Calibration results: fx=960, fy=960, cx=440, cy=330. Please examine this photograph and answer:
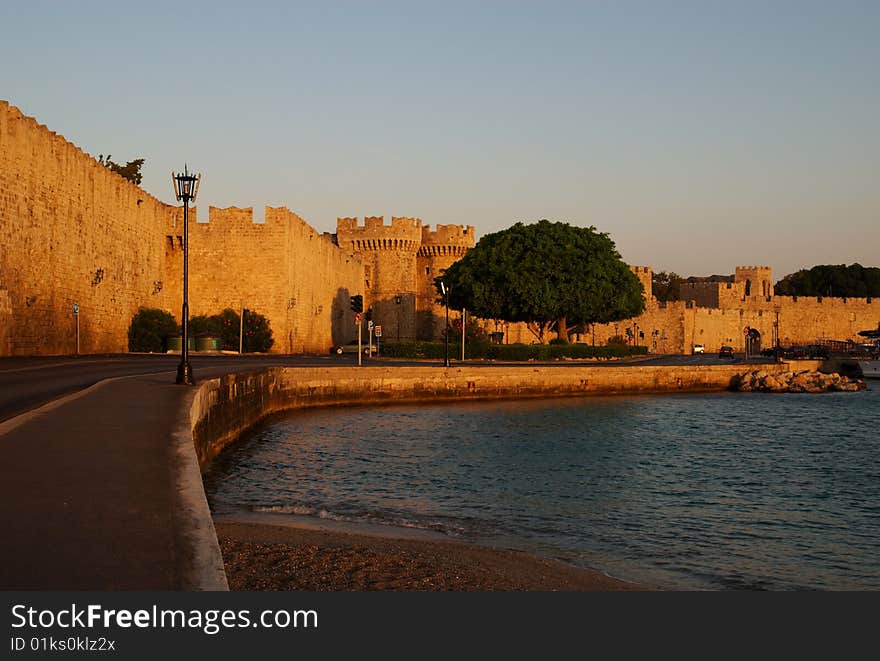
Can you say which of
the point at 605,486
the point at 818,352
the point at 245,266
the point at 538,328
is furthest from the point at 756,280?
the point at 605,486

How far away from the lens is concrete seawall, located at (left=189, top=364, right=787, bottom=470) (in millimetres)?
19562

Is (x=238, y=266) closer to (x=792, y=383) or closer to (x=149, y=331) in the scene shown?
(x=149, y=331)

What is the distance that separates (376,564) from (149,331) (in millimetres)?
30461

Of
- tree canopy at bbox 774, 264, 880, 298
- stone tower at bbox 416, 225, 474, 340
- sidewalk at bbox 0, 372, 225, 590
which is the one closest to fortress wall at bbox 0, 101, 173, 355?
sidewalk at bbox 0, 372, 225, 590

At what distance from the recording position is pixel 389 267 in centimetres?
7119

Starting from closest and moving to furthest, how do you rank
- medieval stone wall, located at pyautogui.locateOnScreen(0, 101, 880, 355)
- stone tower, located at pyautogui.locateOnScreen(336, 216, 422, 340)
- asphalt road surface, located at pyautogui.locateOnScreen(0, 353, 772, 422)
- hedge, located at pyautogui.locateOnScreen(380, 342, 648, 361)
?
asphalt road surface, located at pyautogui.locateOnScreen(0, 353, 772, 422) < medieval stone wall, located at pyautogui.locateOnScreen(0, 101, 880, 355) < hedge, located at pyautogui.locateOnScreen(380, 342, 648, 361) < stone tower, located at pyautogui.locateOnScreen(336, 216, 422, 340)

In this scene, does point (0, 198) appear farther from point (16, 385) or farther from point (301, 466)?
point (301, 466)

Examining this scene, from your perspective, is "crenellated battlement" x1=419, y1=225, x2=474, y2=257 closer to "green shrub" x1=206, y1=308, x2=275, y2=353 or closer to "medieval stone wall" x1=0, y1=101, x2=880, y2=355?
"medieval stone wall" x1=0, y1=101, x2=880, y2=355

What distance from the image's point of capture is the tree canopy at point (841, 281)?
12688cm

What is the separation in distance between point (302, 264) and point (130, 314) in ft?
35.5

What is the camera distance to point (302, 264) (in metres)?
46.8

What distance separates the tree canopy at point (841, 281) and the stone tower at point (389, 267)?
256 ft

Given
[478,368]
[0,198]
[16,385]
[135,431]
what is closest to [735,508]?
[135,431]

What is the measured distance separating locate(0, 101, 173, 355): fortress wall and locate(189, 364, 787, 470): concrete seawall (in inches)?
273
